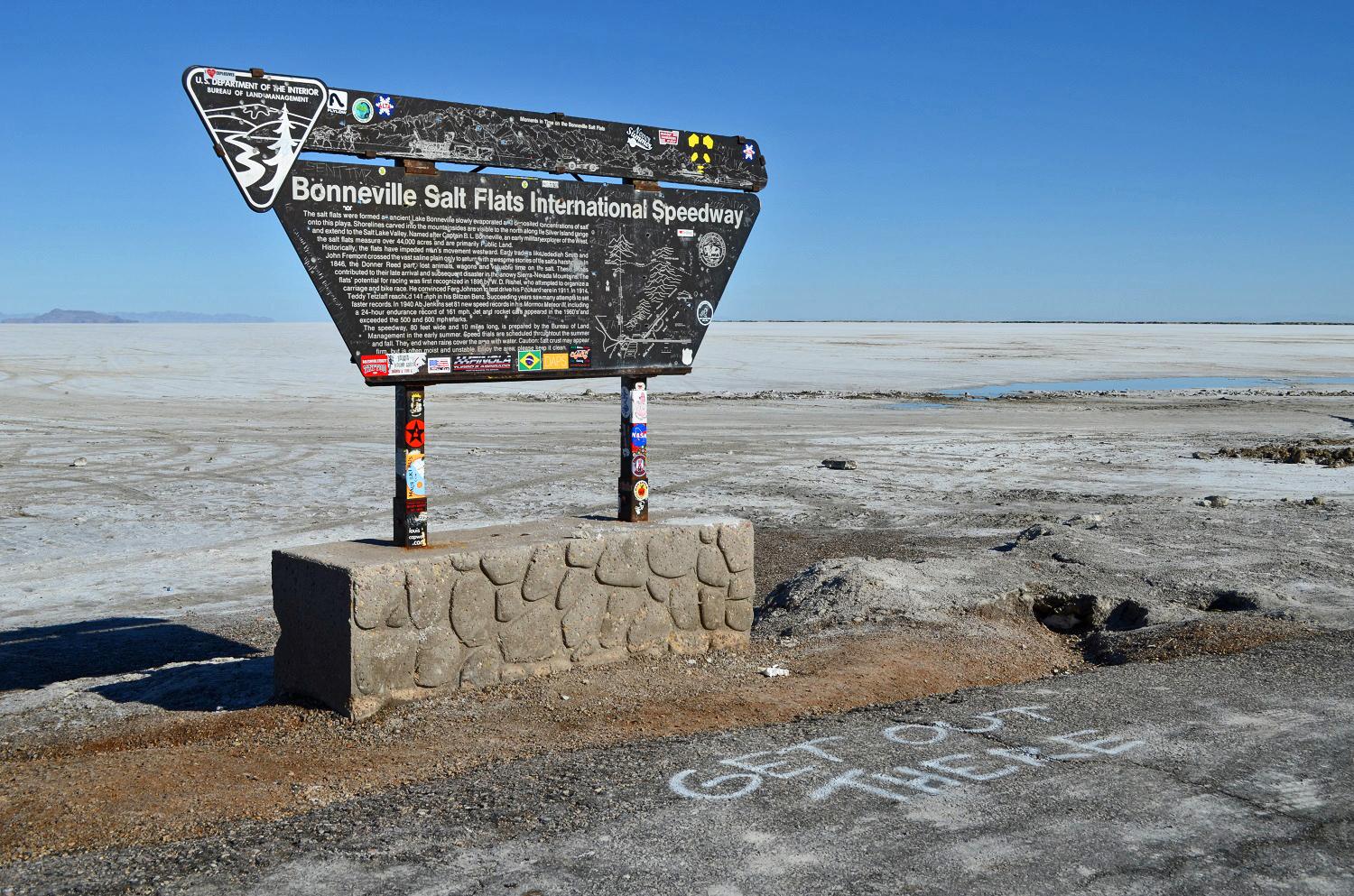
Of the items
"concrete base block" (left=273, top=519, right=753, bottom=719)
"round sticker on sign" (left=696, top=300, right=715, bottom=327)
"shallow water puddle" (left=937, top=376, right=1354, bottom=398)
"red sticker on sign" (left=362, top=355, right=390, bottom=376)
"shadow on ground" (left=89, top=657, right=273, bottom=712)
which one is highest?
"round sticker on sign" (left=696, top=300, right=715, bottom=327)

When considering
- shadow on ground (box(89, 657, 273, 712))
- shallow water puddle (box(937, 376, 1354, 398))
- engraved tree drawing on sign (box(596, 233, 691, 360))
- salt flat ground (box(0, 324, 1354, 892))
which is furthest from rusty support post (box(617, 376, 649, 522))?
shallow water puddle (box(937, 376, 1354, 398))

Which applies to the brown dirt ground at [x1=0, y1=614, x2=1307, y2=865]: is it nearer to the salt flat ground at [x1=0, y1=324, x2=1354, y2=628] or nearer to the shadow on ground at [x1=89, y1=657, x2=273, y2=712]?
the shadow on ground at [x1=89, y1=657, x2=273, y2=712]

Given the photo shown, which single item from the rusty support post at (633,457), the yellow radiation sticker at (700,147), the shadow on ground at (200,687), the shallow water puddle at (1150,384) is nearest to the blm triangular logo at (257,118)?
the yellow radiation sticker at (700,147)

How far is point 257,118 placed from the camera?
6.24 meters

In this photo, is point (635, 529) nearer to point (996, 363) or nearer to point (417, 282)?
point (417, 282)

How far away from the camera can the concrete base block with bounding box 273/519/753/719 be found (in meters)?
6.59

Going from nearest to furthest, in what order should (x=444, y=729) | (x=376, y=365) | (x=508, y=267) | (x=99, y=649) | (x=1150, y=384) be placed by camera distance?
1. (x=444, y=729)
2. (x=376, y=365)
3. (x=508, y=267)
4. (x=99, y=649)
5. (x=1150, y=384)

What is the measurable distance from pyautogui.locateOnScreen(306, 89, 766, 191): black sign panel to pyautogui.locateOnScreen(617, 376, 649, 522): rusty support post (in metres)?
1.36

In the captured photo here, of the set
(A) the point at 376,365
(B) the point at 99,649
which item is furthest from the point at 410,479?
(B) the point at 99,649

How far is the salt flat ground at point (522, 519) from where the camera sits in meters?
5.67

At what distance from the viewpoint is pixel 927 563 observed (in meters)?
10.3

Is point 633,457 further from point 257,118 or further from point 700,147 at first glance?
point 257,118

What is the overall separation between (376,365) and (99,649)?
152 inches

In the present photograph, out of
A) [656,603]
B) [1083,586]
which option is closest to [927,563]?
[1083,586]
